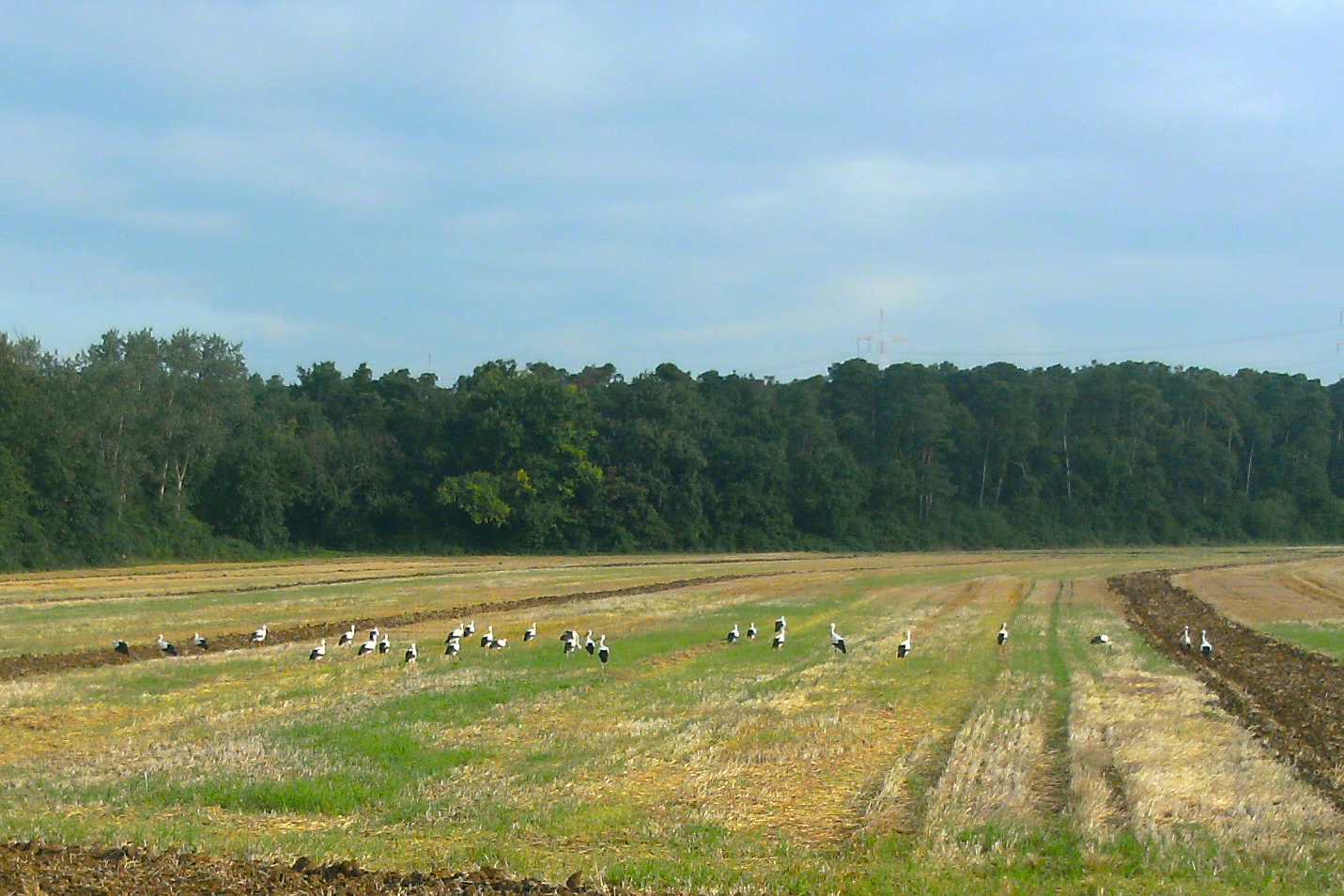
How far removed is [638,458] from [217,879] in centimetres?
8141

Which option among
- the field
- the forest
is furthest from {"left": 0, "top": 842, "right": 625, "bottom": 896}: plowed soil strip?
the forest

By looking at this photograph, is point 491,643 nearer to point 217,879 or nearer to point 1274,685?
point 1274,685

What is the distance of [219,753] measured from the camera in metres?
12.8

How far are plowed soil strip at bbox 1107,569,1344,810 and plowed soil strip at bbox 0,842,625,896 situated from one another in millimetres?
7797

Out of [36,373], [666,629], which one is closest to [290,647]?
[666,629]

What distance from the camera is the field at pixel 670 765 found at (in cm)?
887

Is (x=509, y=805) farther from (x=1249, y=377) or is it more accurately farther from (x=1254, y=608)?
(x=1249, y=377)

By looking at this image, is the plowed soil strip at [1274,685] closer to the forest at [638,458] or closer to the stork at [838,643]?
the stork at [838,643]

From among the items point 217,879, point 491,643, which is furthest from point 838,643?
point 217,879

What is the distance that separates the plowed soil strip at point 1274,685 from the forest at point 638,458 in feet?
174

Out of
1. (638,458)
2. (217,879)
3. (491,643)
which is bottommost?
(491,643)

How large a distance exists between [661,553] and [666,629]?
5619cm

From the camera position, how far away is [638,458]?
294 feet

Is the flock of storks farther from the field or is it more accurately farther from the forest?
the forest
